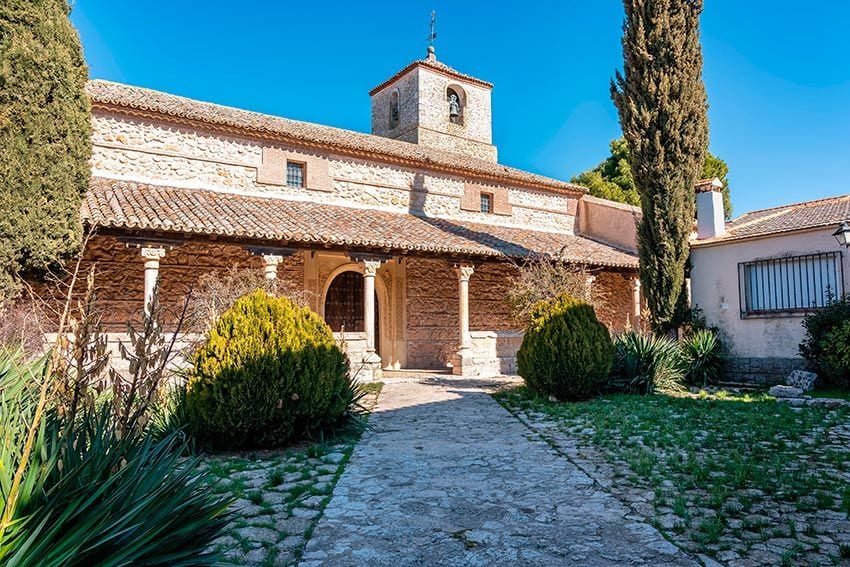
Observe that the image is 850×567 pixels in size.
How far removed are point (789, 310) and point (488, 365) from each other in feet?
21.4

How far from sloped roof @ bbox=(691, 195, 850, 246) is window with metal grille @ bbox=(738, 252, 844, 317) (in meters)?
0.59

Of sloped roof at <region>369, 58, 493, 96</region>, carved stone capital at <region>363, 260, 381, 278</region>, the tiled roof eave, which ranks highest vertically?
sloped roof at <region>369, 58, 493, 96</region>

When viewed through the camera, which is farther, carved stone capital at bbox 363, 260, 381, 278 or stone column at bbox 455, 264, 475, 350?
stone column at bbox 455, 264, 475, 350

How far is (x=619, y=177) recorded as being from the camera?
30922 millimetres

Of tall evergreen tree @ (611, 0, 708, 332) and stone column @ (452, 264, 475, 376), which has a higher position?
tall evergreen tree @ (611, 0, 708, 332)

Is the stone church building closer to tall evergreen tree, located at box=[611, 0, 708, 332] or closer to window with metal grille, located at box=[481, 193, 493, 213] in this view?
window with metal grille, located at box=[481, 193, 493, 213]

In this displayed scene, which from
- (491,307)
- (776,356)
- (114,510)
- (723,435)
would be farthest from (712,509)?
(491,307)

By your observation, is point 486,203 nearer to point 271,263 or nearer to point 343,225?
point 343,225

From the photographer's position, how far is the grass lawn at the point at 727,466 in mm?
3260

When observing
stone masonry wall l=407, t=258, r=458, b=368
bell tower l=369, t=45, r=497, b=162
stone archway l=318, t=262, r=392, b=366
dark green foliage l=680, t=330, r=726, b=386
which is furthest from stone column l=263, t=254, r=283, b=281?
bell tower l=369, t=45, r=497, b=162

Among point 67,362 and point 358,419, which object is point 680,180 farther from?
point 67,362

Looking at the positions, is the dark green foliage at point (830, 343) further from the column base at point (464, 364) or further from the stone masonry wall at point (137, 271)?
the stone masonry wall at point (137, 271)

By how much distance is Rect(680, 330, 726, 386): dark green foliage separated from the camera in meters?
11.3

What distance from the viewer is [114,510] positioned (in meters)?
1.98
